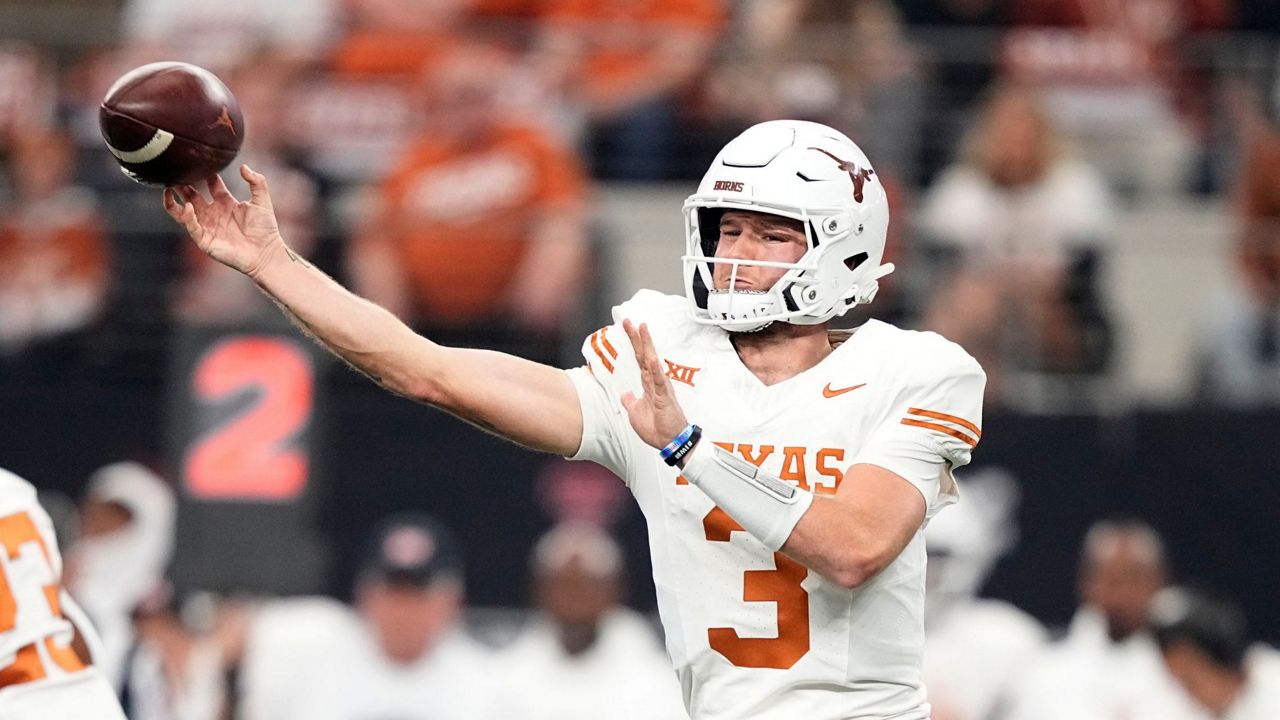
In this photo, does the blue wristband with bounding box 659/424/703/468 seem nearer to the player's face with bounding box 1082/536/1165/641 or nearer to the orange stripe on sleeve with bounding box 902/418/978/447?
the orange stripe on sleeve with bounding box 902/418/978/447

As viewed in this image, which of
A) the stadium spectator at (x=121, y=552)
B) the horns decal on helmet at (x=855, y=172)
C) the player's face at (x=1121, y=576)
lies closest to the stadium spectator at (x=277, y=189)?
the stadium spectator at (x=121, y=552)

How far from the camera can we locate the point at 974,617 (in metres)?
8.08

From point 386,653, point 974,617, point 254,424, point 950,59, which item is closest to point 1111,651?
point 974,617

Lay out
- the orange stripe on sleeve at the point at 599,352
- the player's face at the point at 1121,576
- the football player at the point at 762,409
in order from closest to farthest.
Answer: the football player at the point at 762,409 < the orange stripe on sleeve at the point at 599,352 < the player's face at the point at 1121,576

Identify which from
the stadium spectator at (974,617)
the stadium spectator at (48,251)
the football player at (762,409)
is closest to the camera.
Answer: the football player at (762,409)

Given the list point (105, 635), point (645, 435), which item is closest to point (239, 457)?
point (105, 635)

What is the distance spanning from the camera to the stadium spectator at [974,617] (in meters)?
8.00

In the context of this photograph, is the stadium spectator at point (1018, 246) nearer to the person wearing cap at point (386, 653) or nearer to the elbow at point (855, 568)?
the person wearing cap at point (386, 653)

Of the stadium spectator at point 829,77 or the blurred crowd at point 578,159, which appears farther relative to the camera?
the stadium spectator at point 829,77

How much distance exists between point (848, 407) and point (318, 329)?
101 centimetres

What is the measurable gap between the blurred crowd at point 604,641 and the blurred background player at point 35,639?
11.0 ft

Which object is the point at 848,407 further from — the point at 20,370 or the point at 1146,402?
the point at 20,370

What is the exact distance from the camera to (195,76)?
403cm

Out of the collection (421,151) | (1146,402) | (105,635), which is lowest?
(105,635)
